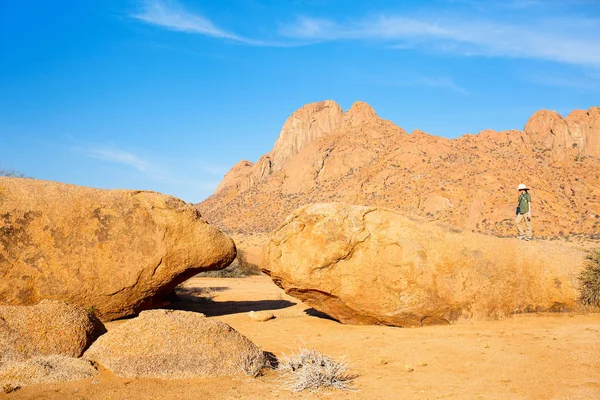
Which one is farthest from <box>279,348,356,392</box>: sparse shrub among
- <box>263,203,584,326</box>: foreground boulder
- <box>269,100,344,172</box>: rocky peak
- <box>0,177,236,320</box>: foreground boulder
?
<box>269,100,344,172</box>: rocky peak

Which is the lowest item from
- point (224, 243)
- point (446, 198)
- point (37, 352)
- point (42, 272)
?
point (37, 352)

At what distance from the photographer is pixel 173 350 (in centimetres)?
550

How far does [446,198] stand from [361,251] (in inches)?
1808

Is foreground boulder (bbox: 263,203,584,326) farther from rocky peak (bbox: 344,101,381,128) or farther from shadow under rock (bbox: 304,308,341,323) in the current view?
rocky peak (bbox: 344,101,381,128)

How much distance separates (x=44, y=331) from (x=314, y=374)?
3271 millimetres

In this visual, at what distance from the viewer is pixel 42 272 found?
8625 mm

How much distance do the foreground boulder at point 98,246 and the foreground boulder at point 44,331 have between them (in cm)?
285

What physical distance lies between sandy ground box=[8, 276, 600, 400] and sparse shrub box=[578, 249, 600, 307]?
409 mm

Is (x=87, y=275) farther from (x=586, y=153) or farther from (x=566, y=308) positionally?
(x=586, y=153)

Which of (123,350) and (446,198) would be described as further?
(446,198)

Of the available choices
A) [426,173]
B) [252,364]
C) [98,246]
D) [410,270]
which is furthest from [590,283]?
[426,173]

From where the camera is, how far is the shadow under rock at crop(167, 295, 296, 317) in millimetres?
11422

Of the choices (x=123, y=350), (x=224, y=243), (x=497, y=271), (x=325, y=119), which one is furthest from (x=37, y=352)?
(x=325, y=119)

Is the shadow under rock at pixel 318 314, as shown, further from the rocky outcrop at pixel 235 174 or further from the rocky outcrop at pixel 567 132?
the rocky outcrop at pixel 235 174
